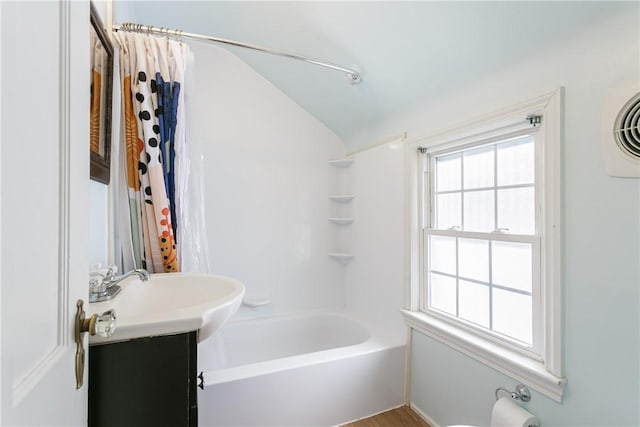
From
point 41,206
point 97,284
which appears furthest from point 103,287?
point 41,206

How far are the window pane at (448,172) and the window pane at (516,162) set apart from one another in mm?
260

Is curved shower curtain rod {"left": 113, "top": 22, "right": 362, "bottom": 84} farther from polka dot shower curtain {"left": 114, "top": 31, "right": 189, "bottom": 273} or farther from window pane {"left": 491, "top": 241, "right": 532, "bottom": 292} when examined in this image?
window pane {"left": 491, "top": 241, "right": 532, "bottom": 292}

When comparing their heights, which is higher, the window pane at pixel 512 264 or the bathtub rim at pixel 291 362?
the window pane at pixel 512 264

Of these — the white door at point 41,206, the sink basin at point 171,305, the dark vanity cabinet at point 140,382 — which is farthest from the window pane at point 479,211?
the white door at point 41,206

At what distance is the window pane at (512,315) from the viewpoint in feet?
4.47

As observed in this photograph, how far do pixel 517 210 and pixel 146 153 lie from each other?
5.81ft

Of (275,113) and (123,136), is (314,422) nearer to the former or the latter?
(123,136)

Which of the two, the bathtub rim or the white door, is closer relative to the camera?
the white door

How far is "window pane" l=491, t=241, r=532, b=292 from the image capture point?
137 cm

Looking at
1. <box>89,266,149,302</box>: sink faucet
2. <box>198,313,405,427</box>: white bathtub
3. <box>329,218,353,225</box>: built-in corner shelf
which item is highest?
<box>329,218,353,225</box>: built-in corner shelf

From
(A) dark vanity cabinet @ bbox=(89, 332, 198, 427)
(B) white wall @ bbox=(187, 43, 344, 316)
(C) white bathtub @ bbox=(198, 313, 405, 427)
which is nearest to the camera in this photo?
(A) dark vanity cabinet @ bbox=(89, 332, 198, 427)

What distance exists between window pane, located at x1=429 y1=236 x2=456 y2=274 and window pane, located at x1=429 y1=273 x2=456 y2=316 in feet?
0.18

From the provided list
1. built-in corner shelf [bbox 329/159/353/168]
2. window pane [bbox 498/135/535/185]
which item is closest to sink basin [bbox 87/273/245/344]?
window pane [bbox 498/135/535/185]

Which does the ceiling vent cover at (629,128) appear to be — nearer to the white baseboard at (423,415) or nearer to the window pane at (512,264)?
the window pane at (512,264)
